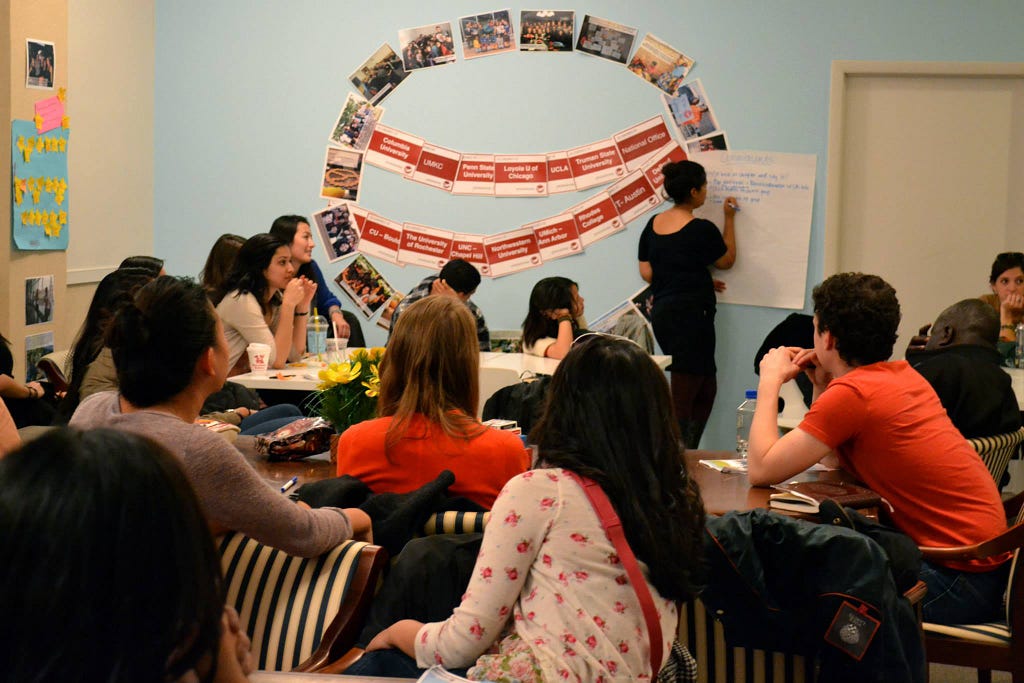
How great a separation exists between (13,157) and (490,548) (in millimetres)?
4048

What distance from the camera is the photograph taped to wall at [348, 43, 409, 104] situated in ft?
21.9

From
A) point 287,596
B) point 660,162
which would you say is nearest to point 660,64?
point 660,162

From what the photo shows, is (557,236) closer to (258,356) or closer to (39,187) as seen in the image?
(258,356)

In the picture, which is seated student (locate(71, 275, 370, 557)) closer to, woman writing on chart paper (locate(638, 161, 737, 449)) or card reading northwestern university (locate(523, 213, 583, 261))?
woman writing on chart paper (locate(638, 161, 737, 449))

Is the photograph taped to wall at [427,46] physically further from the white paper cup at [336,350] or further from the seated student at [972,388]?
the seated student at [972,388]

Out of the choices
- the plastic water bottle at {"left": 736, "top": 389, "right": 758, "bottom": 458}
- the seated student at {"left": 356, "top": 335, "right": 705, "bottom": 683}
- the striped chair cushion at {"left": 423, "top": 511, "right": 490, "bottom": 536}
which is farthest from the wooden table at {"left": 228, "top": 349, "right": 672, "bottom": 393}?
the seated student at {"left": 356, "top": 335, "right": 705, "bottom": 683}

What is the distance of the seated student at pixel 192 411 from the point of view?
77.7 inches

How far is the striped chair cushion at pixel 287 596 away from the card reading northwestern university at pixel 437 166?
4777 millimetres

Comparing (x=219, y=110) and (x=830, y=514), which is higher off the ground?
(x=219, y=110)

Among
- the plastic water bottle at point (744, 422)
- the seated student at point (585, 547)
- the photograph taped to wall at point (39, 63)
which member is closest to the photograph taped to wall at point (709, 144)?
the plastic water bottle at point (744, 422)

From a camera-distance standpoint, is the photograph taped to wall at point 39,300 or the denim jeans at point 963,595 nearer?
the denim jeans at point 963,595

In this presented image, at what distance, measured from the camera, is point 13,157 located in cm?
499

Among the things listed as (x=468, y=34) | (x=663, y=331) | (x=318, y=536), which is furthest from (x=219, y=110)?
(x=318, y=536)

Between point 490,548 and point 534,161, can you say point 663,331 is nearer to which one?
point 534,161
